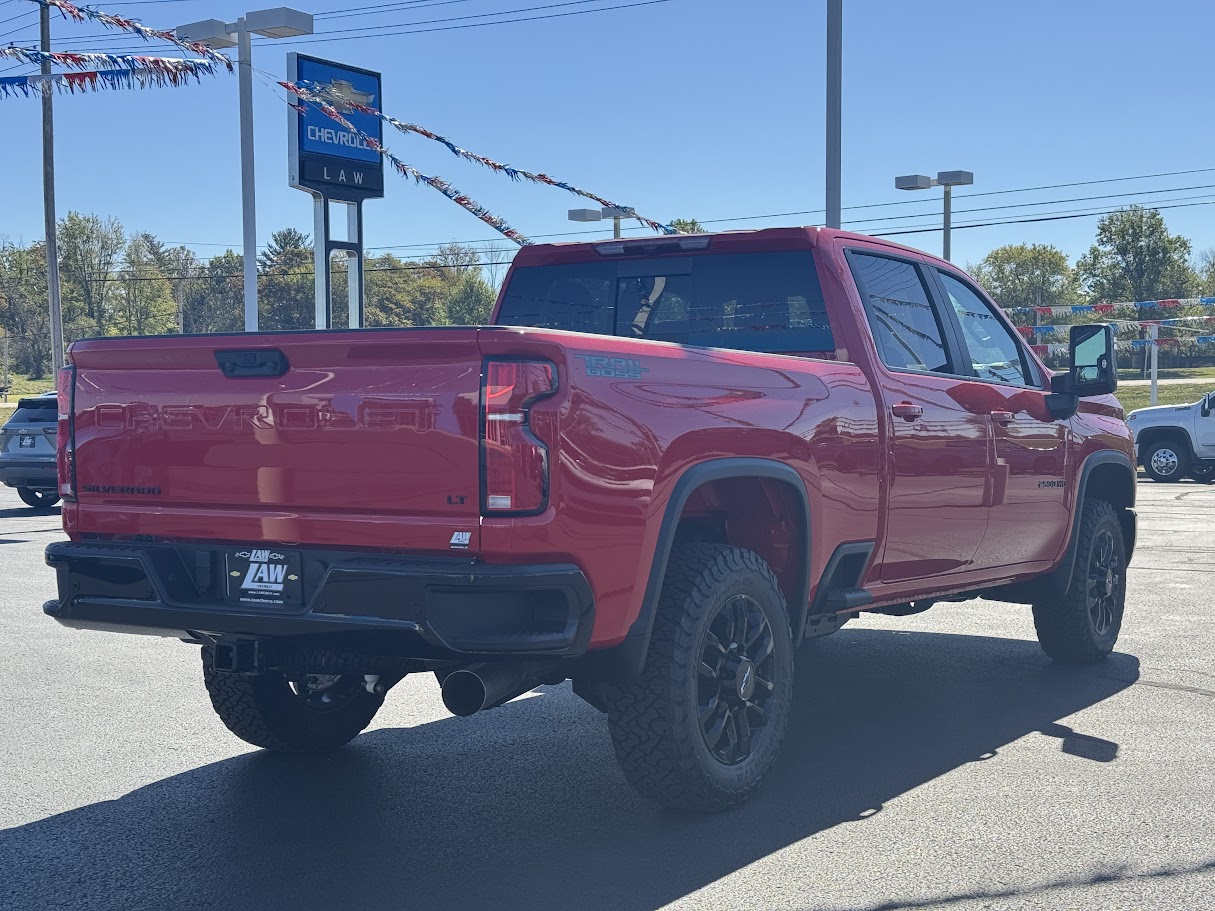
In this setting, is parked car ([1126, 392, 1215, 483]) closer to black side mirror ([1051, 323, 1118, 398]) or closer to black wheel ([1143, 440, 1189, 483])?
black wheel ([1143, 440, 1189, 483])

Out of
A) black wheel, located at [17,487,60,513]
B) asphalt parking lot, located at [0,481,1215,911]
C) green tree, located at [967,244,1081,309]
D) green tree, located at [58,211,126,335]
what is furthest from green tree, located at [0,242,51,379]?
asphalt parking lot, located at [0,481,1215,911]

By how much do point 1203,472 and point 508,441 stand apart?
76.9ft

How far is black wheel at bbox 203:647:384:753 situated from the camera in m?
5.46

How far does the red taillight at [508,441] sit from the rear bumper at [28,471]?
51.0 feet

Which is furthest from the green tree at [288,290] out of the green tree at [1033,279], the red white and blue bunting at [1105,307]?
the red white and blue bunting at [1105,307]

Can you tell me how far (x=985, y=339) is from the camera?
22.6ft

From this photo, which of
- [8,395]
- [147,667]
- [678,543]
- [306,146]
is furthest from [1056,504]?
[8,395]

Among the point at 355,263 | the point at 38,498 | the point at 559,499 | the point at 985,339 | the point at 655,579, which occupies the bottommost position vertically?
the point at 38,498

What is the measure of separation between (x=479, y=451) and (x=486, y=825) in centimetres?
142

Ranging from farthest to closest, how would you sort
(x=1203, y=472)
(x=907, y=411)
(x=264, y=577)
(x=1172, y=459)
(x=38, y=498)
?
(x=1203, y=472) → (x=1172, y=459) → (x=38, y=498) → (x=907, y=411) → (x=264, y=577)

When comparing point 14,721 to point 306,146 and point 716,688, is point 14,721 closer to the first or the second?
point 716,688

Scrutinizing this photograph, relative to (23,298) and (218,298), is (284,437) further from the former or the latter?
(218,298)

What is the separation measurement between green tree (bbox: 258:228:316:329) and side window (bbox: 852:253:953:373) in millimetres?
94245

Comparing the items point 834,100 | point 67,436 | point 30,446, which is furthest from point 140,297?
point 67,436
